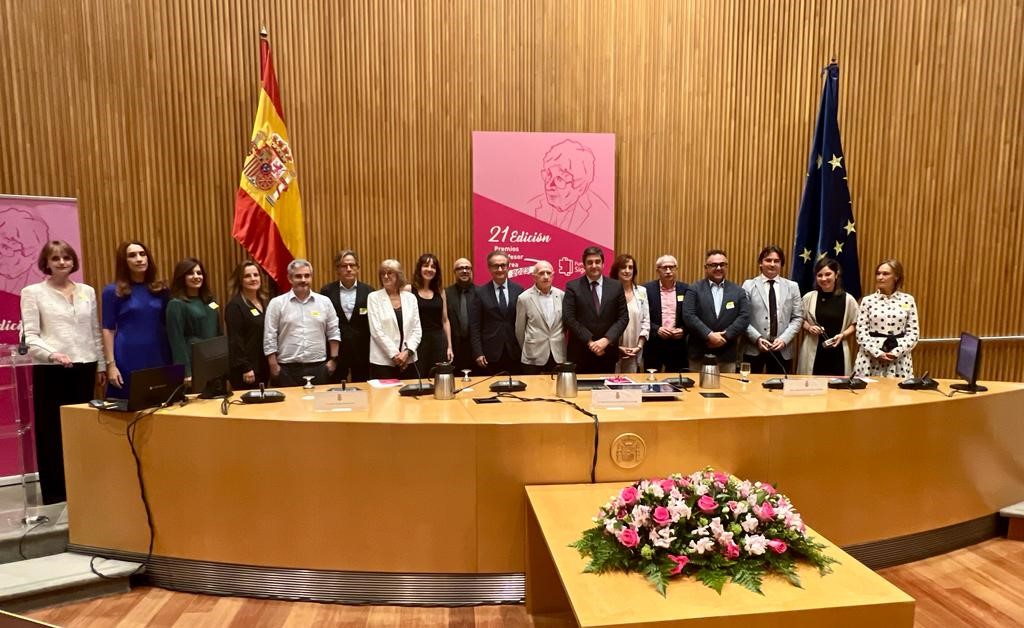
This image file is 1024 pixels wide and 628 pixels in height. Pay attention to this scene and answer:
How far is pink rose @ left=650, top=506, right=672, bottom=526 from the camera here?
5.39ft

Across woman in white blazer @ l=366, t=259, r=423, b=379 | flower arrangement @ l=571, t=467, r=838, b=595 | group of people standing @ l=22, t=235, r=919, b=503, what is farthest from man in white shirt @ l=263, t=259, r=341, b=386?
flower arrangement @ l=571, t=467, r=838, b=595

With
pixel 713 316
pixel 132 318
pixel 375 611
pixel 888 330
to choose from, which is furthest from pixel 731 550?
pixel 132 318

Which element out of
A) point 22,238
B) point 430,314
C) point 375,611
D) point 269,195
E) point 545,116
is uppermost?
point 545,116

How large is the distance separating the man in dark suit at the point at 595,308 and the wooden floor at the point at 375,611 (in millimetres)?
1963

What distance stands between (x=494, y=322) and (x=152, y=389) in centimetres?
214

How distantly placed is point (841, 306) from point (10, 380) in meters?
4.88

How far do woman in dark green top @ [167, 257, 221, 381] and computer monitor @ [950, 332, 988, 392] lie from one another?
4111mm

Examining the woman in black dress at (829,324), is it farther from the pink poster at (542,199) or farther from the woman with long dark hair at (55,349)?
the woman with long dark hair at (55,349)

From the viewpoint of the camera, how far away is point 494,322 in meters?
4.05

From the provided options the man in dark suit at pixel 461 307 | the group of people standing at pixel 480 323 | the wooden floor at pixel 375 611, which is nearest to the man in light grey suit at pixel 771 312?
the group of people standing at pixel 480 323

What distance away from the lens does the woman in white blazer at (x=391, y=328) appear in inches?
147

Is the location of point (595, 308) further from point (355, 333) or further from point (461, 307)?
point (355, 333)

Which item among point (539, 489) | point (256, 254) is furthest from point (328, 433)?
point (256, 254)

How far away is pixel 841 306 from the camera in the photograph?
4102 mm
